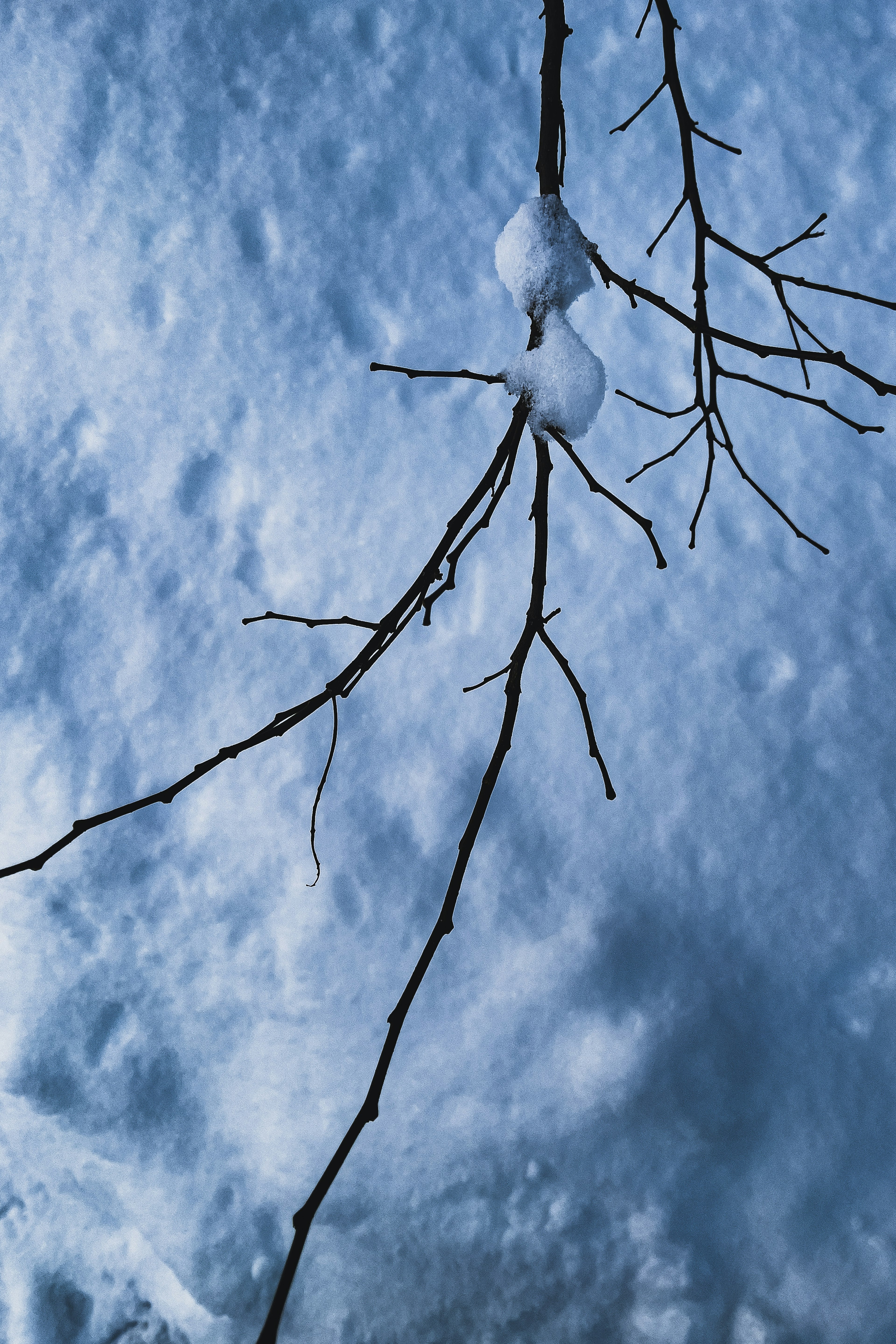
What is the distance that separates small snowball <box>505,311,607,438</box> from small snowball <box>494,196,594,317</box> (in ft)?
0.13

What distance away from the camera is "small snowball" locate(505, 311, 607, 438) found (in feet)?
2.72

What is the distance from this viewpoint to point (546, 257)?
0.88 meters

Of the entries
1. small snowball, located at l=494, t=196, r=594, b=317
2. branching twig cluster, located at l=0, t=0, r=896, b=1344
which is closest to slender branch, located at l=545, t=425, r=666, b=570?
branching twig cluster, located at l=0, t=0, r=896, b=1344

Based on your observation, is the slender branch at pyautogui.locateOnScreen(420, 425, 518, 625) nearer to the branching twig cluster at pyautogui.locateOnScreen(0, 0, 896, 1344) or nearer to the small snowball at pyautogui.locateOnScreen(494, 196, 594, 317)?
the branching twig cluster at pyautogui.locateOnScreen(0, 0, 896, 1344)

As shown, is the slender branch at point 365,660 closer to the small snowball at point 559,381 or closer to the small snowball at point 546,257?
the small snowball at point 559,381

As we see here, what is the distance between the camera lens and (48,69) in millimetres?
1696

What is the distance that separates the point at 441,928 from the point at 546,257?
0.69 m

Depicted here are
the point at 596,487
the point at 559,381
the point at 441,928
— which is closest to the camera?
the point at 441,928

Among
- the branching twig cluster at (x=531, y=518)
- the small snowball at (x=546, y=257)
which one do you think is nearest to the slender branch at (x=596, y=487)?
the branching twig cluster at (x=531, y=518)

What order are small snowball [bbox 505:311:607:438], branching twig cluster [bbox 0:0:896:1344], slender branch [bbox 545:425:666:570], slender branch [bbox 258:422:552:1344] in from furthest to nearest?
small snowball [bbox 505:311:607:438], slender branch [bbox 545:425:666:570], branching twig cluster [bbox 0:0:896:1344], slender branch [bbox 258:422:552:1344]

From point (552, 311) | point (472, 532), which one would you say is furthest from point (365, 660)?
point (552, 311)

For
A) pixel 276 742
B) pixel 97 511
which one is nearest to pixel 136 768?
pixel 276 742

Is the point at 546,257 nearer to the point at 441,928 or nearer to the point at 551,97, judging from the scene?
the point at 551,97

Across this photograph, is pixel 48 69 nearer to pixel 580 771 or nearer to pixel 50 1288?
pixel 580 771
